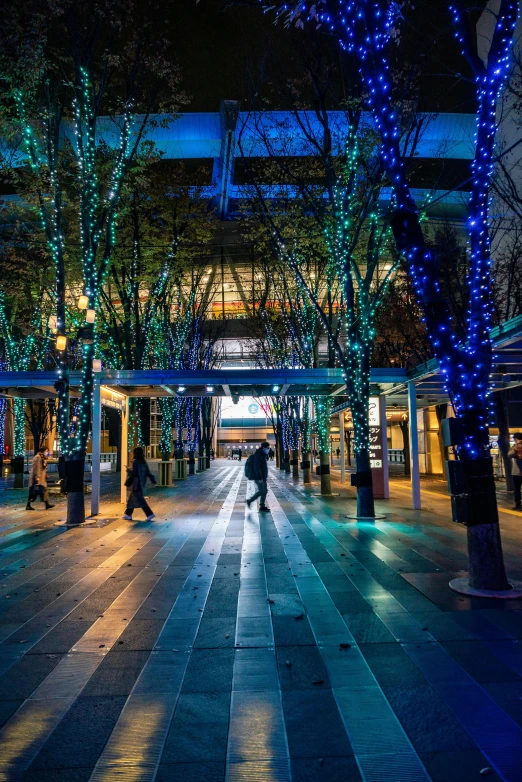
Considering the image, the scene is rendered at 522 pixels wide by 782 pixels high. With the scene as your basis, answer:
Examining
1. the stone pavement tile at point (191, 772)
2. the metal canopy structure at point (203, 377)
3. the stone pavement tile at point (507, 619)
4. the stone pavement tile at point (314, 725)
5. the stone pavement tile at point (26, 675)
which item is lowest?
the stone pavement tile at point (191, 772)

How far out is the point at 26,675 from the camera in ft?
15.2

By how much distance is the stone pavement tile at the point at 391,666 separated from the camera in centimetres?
435

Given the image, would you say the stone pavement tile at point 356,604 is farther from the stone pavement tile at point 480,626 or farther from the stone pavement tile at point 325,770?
the stone pavement tile at point 325,770

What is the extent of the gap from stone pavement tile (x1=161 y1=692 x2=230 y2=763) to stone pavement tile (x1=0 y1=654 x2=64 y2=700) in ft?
→ 3.81

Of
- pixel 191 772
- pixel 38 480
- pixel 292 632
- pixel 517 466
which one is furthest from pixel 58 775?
pixel 38 480

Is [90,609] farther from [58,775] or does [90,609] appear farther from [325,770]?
[325,770]

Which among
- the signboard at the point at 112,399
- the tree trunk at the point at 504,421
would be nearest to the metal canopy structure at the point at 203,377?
the signboard at the point at 112,399

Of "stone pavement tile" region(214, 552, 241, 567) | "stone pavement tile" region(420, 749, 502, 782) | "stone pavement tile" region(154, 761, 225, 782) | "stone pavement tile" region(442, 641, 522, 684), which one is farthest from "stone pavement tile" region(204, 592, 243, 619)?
"stone pavement tile" region(420, 749, 502, 782)

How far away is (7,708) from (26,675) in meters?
0.63

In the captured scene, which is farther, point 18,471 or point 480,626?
point 18,471

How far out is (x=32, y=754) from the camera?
3402 millimetres

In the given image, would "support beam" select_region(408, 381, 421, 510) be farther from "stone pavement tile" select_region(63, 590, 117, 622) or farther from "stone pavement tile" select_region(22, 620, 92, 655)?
"stone pavement tile" select_region(22, 620, 92, 655)

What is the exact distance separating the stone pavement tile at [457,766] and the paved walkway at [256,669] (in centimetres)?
1

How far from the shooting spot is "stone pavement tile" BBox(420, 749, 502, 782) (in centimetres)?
309
